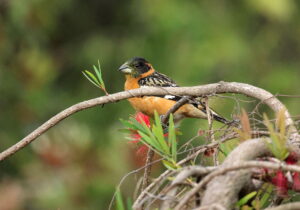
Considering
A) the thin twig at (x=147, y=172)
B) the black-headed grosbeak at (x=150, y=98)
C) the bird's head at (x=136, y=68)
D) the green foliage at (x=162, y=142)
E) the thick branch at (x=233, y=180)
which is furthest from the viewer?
the bird's head at (x=136, y=68)

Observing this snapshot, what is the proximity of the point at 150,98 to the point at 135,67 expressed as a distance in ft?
2.39

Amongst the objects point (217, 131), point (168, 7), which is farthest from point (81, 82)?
point (217, 131)

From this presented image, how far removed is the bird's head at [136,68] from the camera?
16.8ft

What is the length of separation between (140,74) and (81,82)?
15.7ft

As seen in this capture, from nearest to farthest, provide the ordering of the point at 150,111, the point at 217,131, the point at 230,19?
the point at 217,131 < the point at 150,111 < the point at 230,19

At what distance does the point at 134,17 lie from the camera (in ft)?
33.2

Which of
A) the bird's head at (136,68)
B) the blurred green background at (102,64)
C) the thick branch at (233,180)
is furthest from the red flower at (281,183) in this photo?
the blurred green background at (102,64)

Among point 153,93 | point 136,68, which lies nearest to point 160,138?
point 153,93

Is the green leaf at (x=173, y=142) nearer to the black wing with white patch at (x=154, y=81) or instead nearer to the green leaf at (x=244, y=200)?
the green leaf at (x=244, y=200)

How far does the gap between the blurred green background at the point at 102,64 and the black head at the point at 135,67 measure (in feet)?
2.96

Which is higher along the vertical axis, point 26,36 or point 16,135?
point 26,36

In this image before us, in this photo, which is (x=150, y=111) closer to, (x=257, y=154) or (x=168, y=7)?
(x=257, y=154)

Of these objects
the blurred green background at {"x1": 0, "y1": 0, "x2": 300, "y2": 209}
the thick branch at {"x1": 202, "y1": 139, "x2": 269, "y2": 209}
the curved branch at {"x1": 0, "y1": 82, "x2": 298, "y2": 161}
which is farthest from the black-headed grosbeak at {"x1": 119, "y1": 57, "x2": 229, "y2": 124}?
the thick branch at {"x1": 202, "y1": 139, "x2": 269, "y2": 209}

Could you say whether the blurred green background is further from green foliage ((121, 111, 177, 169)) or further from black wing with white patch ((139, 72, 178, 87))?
green foliage ((121, 111, 177, 169))
